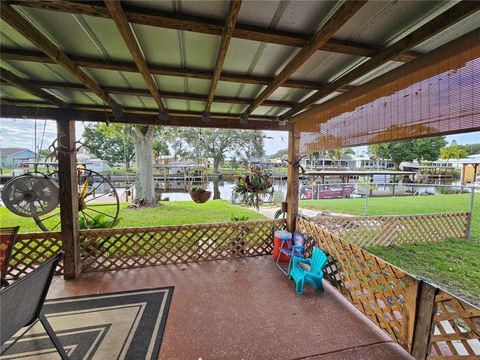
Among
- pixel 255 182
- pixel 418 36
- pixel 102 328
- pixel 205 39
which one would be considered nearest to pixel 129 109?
pixel 205 39

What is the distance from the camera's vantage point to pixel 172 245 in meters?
3.88

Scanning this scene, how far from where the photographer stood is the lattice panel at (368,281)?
206 centimetres

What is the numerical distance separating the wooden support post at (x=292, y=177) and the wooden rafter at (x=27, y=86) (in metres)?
3.48

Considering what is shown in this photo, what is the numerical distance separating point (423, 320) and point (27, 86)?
450cm

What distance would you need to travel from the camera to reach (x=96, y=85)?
2268 mm

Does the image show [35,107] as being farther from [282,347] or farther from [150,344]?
[282,347]

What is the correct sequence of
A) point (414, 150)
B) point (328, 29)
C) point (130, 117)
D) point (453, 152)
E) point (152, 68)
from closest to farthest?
point (328, 29) < point (152, 68) < point (130, 117) < point (453, 152) < point (414, 150)

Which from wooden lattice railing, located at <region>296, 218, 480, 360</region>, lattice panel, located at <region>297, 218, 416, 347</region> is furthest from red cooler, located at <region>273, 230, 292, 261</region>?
wooden lattice railing, located at <region>296, 218, 480, 360</region>

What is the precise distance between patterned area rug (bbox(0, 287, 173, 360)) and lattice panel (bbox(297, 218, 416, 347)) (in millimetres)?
2334

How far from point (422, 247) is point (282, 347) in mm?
5118

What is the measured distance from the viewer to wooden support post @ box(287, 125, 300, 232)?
3.76 m

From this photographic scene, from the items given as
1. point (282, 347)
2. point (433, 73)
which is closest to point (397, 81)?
point (433, 73)

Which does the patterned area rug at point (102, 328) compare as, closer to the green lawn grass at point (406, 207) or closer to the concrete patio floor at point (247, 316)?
the concrete patio floor at point (247, 316)

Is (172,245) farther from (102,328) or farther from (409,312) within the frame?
(409,312)
